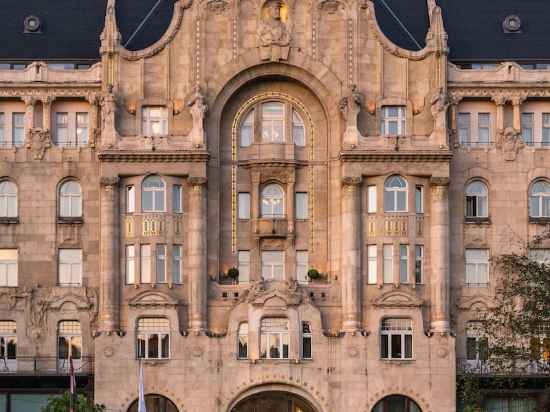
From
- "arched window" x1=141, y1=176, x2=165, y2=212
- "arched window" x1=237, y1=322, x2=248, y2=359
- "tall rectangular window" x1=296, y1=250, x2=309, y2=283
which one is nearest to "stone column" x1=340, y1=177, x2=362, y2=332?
"tall rectangular window" x1=296, y1=250, x2=309, y2=283

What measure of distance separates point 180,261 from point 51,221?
26.1 feet

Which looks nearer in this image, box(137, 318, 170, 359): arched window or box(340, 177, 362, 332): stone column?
box(137, 318, 170, 359): arched window

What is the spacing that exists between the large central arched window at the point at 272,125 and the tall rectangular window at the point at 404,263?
8382mm

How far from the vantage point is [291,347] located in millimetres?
103438

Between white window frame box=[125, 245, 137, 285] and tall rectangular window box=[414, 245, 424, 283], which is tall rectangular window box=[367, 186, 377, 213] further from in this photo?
white window frame box=[125, 245, 137, 285]

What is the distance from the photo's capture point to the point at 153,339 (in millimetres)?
104125

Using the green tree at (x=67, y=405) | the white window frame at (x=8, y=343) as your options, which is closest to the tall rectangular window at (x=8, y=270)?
the white window frame at (x=8, y=343)

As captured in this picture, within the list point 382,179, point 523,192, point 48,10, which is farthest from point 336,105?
point 48,10

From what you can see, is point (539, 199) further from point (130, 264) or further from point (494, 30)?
point (130, 264)

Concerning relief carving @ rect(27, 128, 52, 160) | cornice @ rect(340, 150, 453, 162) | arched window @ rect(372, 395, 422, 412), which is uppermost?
relief carving @ rect(27, 128, 52, 160)

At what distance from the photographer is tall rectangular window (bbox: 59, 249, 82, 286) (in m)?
107

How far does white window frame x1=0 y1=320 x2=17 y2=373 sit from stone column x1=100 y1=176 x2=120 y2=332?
18.2 feet

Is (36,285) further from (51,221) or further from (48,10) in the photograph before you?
(48,10)

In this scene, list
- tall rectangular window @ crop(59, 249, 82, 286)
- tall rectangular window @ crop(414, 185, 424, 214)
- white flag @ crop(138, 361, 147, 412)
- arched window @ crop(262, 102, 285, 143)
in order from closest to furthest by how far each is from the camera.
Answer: white flag @ crop(138, 361, 147, 412)
tall rectangular window @ crop(414, 185, 424, 214)
tall rectangular window @ crop(59, 249, 82, 286)
arched window @ crop(262, 102, 285, 143)
